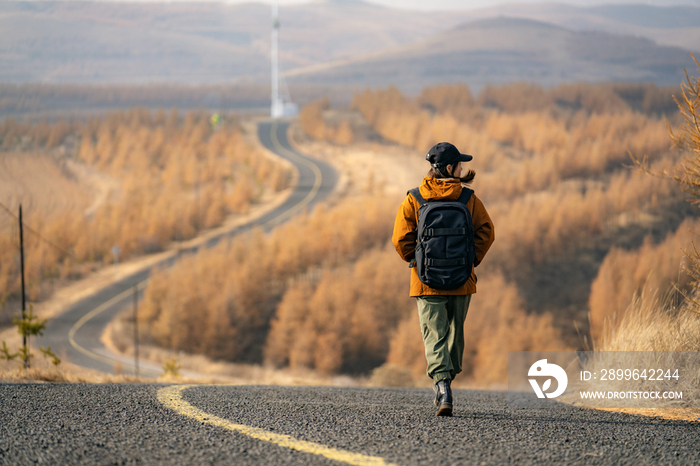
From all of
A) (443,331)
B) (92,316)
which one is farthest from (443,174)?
(92,316)

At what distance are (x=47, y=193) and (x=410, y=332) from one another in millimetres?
58400

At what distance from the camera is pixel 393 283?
1822 inches

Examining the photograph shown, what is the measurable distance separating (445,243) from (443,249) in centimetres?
5

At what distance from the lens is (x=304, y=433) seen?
378 cm

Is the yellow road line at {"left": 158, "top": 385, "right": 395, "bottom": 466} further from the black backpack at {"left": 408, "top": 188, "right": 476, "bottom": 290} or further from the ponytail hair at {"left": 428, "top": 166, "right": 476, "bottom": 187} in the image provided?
the ponytail hair at {"left": 428, "top": 166, "right": 476, "bottom": 187}

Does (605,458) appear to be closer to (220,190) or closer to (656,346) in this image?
(656,346)

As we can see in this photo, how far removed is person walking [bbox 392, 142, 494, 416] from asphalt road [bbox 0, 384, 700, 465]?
0.50 metres

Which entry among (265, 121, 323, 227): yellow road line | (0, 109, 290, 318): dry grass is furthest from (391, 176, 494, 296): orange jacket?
(265, 121, 323, 227): yellow road line

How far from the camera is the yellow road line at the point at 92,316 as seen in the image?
34406 millimetres

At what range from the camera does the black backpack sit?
4.29 m

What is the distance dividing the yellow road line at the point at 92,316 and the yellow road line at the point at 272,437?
106 ft

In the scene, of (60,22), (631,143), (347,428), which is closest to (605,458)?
(347,428)

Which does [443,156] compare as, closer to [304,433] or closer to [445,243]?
[445,243]
